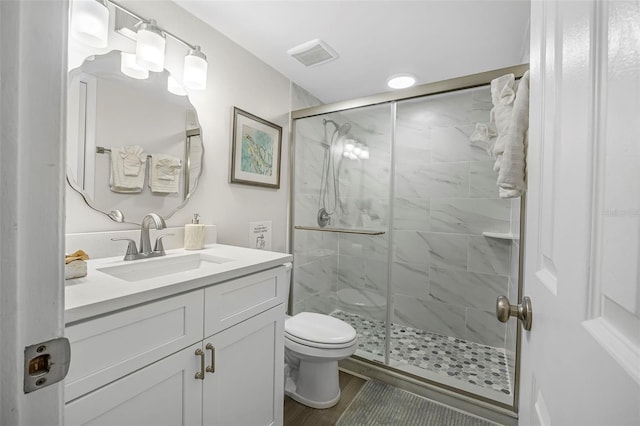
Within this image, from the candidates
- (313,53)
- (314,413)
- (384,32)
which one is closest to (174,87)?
(313,53)

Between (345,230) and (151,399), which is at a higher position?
(345,230)

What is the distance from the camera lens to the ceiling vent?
1.67m

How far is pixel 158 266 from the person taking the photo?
116cm

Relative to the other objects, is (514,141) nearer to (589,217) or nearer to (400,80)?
(589,217)

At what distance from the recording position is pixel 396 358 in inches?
75.9

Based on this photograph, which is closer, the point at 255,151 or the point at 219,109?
the point at 219,109

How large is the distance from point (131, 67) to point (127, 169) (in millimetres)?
465

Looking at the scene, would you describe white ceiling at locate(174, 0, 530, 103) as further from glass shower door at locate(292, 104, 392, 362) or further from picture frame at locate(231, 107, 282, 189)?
picture frame at locate(231, 107, 282, 189)

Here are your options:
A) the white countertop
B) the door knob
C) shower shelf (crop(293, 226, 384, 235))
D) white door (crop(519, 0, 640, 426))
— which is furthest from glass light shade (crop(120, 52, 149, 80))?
the door knob

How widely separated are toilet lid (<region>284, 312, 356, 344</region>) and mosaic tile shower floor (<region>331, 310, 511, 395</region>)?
484 millimetres

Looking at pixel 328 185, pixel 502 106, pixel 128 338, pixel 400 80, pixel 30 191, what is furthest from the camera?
pixel 328 185

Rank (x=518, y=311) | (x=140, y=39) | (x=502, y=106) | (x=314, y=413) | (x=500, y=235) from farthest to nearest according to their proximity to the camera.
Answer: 1. (x=500, y=235)
2. (x=314, y=413)
3. (x=140, y=39)
4. (x=502, y=106)
5. (x=518, y=311)

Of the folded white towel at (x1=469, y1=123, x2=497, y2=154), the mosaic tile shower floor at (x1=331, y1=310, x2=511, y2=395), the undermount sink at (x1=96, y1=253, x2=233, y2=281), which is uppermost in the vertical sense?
the folded white towel at (x1=469, y1=123, x2=497, y2=154)

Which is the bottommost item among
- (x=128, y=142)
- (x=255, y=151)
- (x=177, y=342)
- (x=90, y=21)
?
(x=177, y=342)
